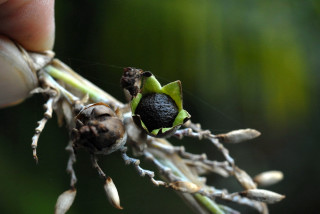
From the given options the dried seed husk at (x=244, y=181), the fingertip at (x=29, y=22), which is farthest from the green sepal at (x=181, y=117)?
the fingertip at (x=29, y=22)

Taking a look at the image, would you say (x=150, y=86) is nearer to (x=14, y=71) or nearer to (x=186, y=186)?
(x=186, y=186)

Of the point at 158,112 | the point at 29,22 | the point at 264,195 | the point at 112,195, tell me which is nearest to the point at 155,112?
the point at 158,112

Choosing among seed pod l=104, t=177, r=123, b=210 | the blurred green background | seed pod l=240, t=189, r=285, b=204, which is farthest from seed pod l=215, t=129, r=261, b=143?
the blurred green background


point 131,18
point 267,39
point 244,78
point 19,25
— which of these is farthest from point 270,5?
point 19,25

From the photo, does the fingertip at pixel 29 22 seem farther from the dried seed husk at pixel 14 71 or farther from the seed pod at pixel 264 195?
the seed pod at pixel 264 195

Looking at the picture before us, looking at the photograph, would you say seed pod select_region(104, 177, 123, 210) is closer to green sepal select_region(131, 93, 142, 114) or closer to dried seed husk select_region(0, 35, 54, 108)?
green sepal select_region(131, 93, 142, 114)

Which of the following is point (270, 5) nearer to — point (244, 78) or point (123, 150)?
point (244, 78)

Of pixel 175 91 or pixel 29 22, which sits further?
pixel 29 22
